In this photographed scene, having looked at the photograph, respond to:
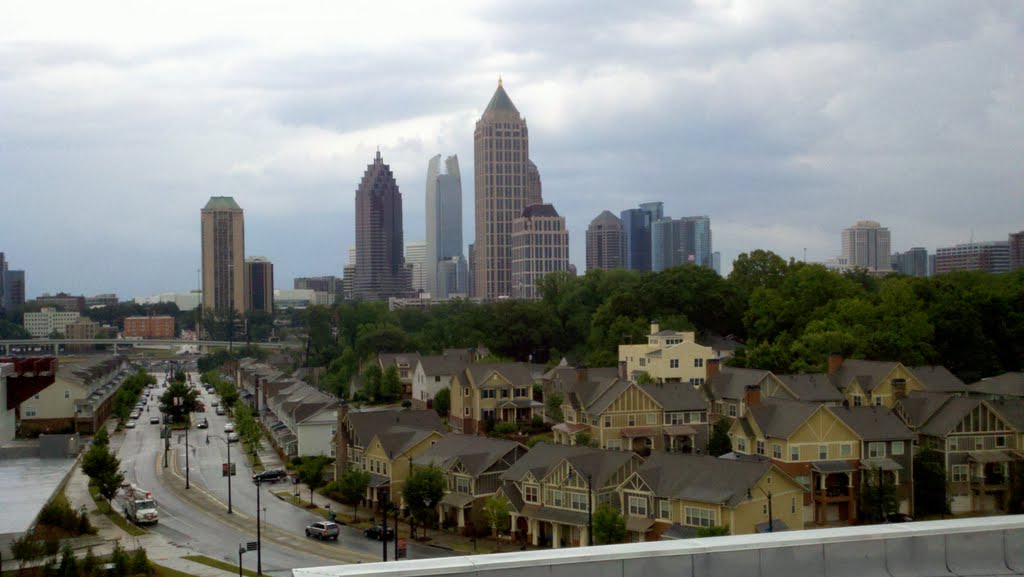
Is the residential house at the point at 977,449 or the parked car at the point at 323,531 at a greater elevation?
the residential house at the point at 977,449

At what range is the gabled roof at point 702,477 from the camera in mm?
40688

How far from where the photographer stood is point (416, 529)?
48.7m

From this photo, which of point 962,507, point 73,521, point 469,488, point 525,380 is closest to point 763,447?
point 962,507

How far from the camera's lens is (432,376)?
8344 centimetres

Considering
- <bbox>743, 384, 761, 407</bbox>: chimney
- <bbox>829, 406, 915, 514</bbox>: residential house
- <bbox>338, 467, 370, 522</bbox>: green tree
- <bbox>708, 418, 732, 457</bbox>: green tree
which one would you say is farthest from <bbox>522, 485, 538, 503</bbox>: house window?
<bbox>829, 406, 915, 514</bbox>: residential house

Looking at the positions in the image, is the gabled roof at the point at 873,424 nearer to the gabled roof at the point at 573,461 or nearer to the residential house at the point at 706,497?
the residential house at the point at 706,497

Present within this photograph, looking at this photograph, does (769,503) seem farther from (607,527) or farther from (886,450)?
(886,450)

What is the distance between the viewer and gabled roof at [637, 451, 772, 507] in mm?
40688

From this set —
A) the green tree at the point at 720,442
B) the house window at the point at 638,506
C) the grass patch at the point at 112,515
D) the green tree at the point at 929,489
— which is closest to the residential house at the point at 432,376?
the grass patch at the point at 112,515

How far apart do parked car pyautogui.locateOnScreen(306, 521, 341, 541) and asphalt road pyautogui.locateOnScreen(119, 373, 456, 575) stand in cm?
43

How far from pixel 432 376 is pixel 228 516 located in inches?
1284

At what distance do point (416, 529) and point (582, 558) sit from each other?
3915cm

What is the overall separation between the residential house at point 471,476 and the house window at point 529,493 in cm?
219

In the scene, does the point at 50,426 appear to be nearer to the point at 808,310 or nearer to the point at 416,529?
the point at 416,529
